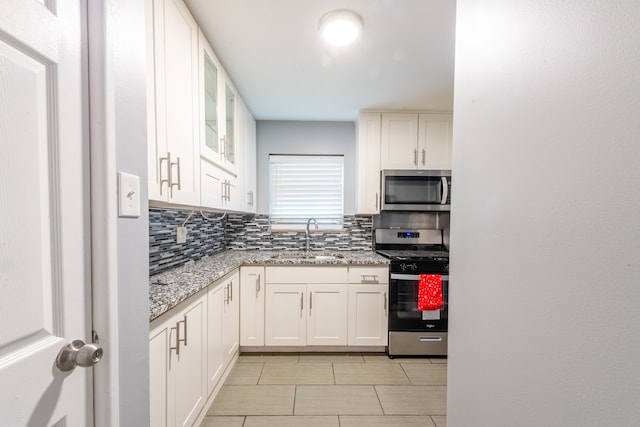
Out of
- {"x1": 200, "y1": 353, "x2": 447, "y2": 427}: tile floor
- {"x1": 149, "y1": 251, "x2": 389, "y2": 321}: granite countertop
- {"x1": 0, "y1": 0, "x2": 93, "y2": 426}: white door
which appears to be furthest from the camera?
{"x1": 200, "y1": 353, "x2": 447, "y2": 427}: tile floor

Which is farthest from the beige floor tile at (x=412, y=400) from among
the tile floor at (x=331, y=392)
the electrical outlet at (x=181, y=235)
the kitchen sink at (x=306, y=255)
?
the electrical outlet at (x=181, y=235)

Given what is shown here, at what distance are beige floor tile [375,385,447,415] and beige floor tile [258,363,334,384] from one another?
419 millimetres

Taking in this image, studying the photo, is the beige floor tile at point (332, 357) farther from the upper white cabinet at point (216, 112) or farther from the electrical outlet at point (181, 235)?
the upper white cabinet at point (216, 112)

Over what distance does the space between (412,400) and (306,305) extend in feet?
3.49

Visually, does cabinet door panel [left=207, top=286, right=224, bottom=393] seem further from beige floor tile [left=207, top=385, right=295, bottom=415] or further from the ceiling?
the ceiling

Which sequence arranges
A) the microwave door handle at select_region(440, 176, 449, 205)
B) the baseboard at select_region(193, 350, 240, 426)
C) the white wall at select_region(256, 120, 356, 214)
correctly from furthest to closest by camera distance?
the white wall at select_region(256, 120, 356, 214)
the microwave door handle at select_region(440, 176, 449, 205)
the baseboard at select_region(193, 350, 240, 426)

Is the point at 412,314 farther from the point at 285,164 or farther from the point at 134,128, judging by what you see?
the point at 134,128

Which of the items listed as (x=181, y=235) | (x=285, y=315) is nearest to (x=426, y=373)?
(x=285, y=315)

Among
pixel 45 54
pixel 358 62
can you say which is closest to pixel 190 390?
pixel 45 54

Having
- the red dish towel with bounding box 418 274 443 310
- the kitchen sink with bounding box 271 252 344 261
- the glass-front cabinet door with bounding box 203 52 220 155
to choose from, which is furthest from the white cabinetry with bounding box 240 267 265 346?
the red dish towel with bounding box 418 274 443 310

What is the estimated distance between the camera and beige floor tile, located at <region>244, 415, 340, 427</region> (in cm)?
162

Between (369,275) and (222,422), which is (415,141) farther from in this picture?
(222,422)

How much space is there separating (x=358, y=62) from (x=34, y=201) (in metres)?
1.88

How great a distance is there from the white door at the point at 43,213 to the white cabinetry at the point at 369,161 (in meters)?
2.33
